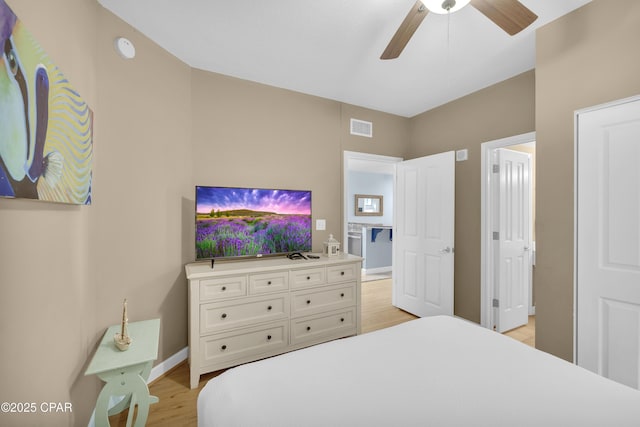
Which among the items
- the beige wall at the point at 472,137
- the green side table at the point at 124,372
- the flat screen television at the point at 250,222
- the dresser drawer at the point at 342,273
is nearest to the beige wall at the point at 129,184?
the green side table at the point at 124,372

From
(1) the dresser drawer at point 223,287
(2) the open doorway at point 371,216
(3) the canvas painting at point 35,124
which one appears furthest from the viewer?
(2) the open doorway at point 371,216

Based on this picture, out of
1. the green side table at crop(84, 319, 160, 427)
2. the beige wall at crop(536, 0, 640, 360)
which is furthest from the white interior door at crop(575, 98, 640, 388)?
the green side table at crop(84, 319, 160, 427)

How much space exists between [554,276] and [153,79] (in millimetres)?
3486

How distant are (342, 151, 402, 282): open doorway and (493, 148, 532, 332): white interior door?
1.34 m

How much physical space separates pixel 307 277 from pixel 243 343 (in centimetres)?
77

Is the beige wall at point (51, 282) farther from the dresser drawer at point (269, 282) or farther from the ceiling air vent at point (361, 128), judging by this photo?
the ceiling air vent at point (361, 128)

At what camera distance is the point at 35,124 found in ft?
3.18

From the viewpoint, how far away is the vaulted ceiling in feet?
5.87

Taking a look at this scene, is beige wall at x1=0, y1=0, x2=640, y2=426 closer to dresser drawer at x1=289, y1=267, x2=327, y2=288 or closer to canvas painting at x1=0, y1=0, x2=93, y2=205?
canvas painting at x1=0, y1=0, x2=93, y2=205

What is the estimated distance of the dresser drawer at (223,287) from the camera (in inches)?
81.6

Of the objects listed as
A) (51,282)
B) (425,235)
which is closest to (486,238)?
(425,235)

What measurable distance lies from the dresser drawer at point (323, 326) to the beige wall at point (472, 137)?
4.78ft

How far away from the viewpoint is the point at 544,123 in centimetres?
205

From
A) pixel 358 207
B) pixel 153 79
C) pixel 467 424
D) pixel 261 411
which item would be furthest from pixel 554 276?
pixel 358 207
